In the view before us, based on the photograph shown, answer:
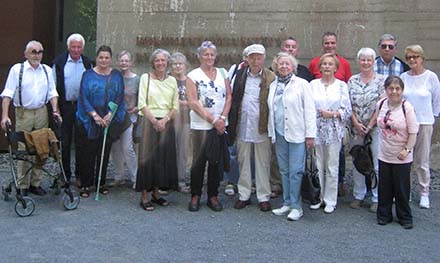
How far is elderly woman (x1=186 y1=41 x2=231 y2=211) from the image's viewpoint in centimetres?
654

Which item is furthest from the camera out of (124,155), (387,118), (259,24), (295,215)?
(259,24)

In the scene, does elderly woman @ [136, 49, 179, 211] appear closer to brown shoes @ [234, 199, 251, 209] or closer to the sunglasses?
brown shoes @ [234, 199, 251, 209]

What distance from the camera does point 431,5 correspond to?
9016 mm

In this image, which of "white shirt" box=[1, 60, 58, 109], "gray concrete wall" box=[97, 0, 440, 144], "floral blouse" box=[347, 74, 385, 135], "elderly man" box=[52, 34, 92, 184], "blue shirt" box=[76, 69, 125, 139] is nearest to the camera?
"floral blouse" box=[347, 74, 385, 135]

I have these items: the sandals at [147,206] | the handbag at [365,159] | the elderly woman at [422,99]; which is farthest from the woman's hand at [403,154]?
the sandals at [147,206]

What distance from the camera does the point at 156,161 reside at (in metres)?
6.72

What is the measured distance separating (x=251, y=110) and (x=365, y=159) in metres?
1.45

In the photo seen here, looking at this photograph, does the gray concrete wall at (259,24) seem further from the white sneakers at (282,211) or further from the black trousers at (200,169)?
the white sneakers at (282,211)

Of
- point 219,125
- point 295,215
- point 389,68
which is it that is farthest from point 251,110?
point 389,68

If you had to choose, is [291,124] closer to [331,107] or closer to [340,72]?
[331,107]

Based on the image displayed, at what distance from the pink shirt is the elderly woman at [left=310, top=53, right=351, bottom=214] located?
535 millimetres

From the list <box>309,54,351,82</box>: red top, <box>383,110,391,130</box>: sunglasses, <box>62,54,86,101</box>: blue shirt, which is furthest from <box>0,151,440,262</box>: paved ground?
<box>309,54,351,82</box>: red top

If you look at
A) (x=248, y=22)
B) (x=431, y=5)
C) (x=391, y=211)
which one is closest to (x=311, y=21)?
(x=248, y=22)

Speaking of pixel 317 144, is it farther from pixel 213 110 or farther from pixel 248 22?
pixel 248 22
